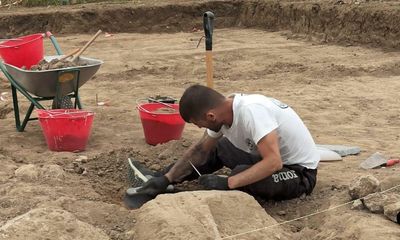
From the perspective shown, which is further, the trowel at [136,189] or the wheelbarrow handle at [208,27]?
the wheelbarrow handle at [208,27]

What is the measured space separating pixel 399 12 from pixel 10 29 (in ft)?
31.9

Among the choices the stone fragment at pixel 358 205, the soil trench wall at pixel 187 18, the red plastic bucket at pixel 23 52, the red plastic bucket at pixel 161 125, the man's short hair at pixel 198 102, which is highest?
the man's short hair at pixel 198 102

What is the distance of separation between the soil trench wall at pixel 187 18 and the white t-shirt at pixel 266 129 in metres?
9.55

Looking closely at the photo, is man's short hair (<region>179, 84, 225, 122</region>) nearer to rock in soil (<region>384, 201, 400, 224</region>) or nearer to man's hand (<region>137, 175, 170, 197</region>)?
man's hand (<region>137, 175, 170, 197</region>)

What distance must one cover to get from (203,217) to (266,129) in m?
Result: 0.71

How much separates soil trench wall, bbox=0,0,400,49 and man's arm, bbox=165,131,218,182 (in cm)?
945

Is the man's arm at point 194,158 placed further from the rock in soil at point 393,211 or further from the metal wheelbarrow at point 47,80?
the metal wheelbarrow at point 47,80

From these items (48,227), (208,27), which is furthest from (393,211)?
(208,27)

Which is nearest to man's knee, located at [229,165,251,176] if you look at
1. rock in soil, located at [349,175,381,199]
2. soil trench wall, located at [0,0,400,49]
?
rock in soil, located at [349,175,381,199]

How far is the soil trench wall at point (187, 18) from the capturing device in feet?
46.0

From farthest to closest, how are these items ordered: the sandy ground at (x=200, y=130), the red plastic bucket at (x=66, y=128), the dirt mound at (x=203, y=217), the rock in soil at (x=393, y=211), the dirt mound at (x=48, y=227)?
the red plastic bucket at (x=66, y=128) < the sandy ground at (x=200, y=130) < the rock in soil at (x=393, y=211) < the dirt mound at (x=203, y=217) < the dirt mound at (x=48, y=227)

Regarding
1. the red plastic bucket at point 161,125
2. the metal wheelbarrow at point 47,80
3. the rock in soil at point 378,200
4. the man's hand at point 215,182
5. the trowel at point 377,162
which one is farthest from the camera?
the metal wheelbarrow at point 47,80

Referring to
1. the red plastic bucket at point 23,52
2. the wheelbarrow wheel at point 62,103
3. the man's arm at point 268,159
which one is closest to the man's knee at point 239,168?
the man's arm at point 268,159

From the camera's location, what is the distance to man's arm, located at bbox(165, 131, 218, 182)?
178 inches
